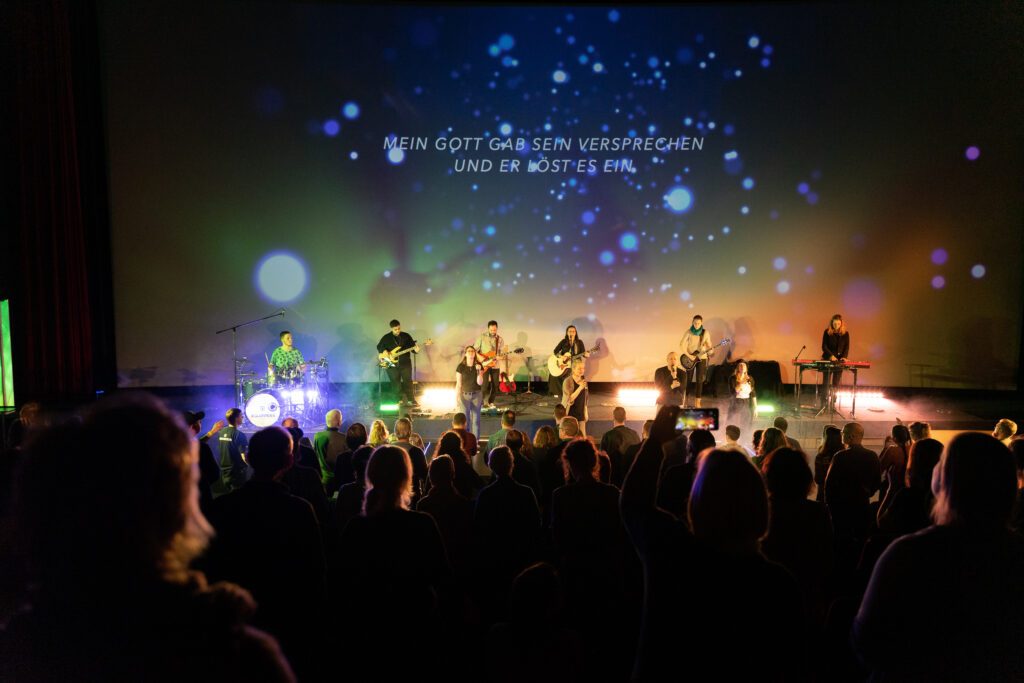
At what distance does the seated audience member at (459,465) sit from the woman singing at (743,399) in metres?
5.98

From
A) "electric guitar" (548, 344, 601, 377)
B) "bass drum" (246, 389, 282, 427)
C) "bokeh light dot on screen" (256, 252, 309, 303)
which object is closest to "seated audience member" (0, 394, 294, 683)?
"bass drum" (246, 389, 282, 427)

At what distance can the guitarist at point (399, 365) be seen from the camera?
424 inches

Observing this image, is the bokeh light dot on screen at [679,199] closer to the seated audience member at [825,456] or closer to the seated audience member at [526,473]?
the seated audience member at [825,456]

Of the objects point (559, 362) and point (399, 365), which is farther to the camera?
point (399, 365)

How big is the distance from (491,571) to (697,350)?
7.88 metres

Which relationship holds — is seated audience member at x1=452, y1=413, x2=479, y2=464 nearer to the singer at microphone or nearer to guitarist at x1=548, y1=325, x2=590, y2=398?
the singer at microphone

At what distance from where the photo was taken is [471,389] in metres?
9.35

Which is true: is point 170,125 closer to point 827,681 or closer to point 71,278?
point 71,278

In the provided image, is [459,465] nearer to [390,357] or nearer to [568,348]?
[568,348]

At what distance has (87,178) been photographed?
413 inches

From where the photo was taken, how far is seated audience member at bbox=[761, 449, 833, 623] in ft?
8.73

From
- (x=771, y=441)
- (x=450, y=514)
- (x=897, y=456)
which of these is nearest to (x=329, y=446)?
(x=450, y=514)

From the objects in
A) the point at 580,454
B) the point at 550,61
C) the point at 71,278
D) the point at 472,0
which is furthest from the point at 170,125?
the point at 580,454

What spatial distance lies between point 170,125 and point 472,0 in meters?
5.23
